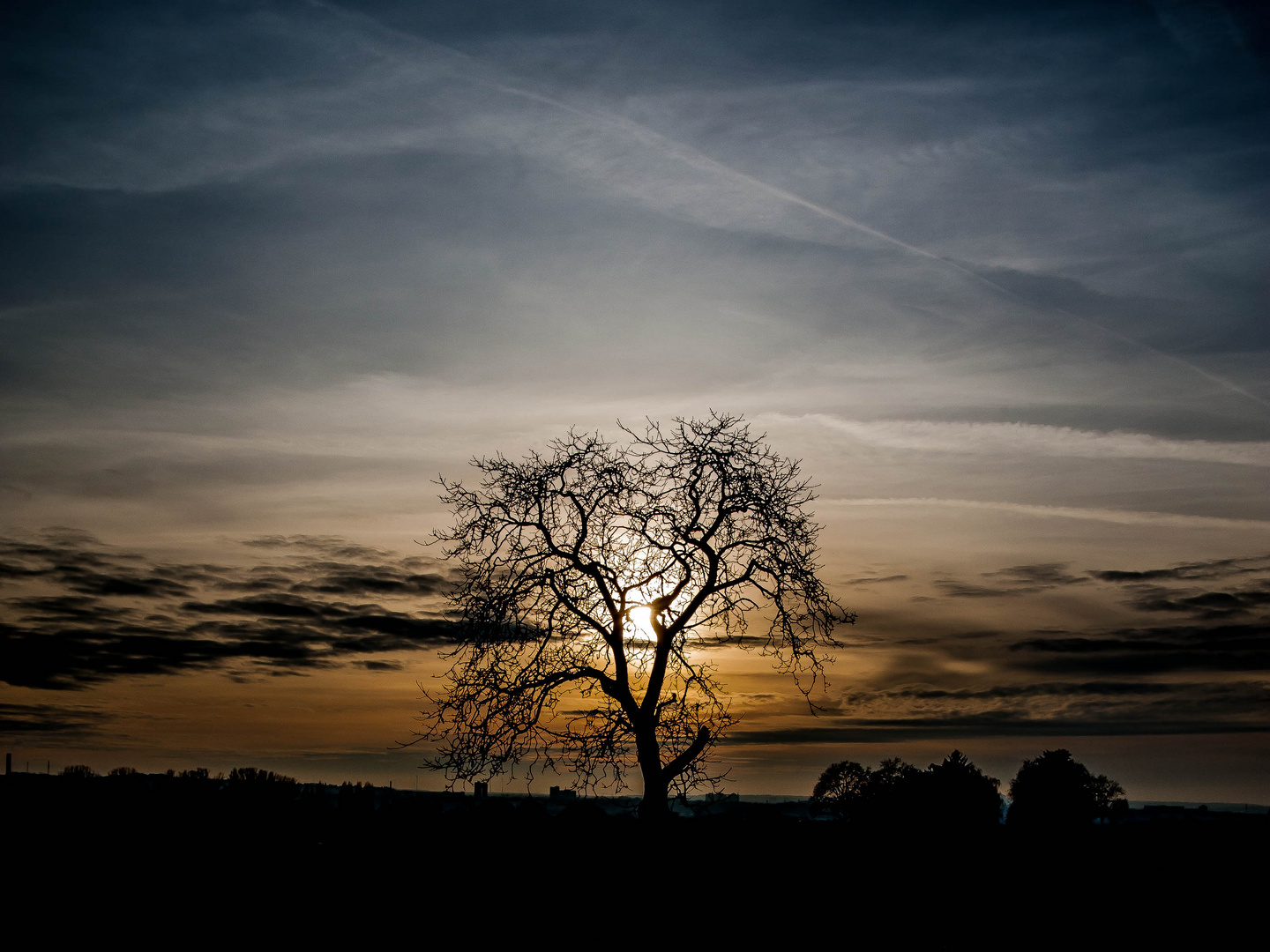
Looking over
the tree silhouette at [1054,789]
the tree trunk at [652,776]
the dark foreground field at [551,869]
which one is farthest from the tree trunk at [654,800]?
the tree silhouette at [1054,789]

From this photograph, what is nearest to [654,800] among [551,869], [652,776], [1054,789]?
[652,776]

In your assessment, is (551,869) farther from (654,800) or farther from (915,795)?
(915,795)

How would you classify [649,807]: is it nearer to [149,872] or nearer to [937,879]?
[937,879]

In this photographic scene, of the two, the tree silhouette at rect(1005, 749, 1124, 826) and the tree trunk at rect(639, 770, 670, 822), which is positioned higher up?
the tree trunk at rect(639, 770, 670, 822)

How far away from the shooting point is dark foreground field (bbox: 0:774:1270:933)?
1258 centimetres

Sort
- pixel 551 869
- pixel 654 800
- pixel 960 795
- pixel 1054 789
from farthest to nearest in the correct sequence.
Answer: pixel 1054 789, pixel 960 795, pixel 654 800, pixel 551 869

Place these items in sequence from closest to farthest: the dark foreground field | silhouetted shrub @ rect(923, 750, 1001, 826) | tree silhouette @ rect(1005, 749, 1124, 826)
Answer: the dark foreground field, silhouetted shrub @ rect(923, 750, 1001, 826), tree silhouette @ rect(1005, 749, 1124, 826)

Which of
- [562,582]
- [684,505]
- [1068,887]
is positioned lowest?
[1068,887]

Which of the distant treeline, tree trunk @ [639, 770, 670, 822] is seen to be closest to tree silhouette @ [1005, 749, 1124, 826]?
the distant treeline

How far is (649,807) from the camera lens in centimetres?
2125

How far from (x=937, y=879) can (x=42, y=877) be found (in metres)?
12.6

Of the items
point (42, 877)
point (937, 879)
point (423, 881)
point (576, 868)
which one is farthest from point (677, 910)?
point (42, 877)

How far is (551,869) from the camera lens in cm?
1516

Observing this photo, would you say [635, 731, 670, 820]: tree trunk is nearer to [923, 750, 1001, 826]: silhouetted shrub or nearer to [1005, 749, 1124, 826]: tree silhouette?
[923, 750, 1001, 826]: silhouetted shrub
